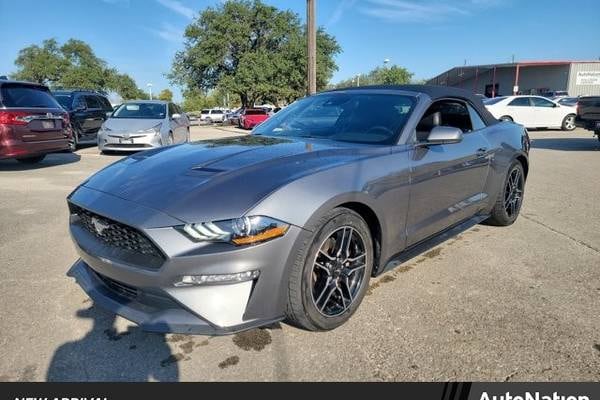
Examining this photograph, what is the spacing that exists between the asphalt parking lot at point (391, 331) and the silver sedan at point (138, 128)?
6.30 m

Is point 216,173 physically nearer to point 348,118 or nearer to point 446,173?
point 348,118

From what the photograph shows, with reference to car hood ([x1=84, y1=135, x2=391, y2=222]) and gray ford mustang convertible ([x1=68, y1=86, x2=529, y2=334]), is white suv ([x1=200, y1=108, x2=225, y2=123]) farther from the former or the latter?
car hood ([x1=84, y1=135, x2=391, y2=222])

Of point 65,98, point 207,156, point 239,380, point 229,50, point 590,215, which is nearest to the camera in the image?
point 239,380

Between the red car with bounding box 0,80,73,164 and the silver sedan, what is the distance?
5.18 ft

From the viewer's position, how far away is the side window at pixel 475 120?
13.8 feet

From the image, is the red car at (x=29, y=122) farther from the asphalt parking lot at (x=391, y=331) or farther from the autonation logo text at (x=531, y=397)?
the autonation logo text at (x=531, y=397)

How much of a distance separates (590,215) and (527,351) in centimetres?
378

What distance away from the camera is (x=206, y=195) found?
222cm

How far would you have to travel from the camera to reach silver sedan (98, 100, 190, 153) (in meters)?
10.3

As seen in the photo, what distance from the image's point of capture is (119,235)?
2.33 metres

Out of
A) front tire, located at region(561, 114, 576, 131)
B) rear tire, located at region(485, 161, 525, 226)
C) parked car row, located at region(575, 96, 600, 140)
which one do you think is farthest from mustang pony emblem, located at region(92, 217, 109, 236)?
front tire, located at region(561, 114, 576, 131)

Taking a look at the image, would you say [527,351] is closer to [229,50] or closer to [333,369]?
[333,369]

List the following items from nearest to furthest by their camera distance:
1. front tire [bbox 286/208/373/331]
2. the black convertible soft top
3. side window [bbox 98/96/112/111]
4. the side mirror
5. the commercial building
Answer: front tire [bbox 286/208/373/331], the side mirror, the black convertible soft top, side window [bbox 98/96/112/111], the commercial building

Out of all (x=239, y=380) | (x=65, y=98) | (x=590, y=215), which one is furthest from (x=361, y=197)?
(x=65, y=98)
